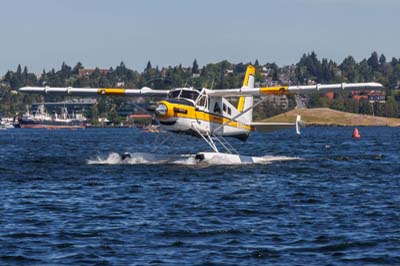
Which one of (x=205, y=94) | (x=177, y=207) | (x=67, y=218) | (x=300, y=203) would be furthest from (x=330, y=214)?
(x=205, y=94)

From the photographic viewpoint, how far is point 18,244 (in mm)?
16359

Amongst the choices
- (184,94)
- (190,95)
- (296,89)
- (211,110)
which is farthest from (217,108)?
(296,89)

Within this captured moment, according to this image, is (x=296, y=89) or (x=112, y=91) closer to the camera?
(x=296, y=89)

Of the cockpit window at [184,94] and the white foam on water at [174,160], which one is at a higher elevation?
the cockpit window at [184,94]

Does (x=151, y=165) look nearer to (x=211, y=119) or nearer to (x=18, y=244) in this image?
(x=211, y=119)

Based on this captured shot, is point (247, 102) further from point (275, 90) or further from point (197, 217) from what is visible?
point (197, 217)

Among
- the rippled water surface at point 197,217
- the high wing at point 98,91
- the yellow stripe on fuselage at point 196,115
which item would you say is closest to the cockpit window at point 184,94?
the yellow stripe on fuselage at point 196,115

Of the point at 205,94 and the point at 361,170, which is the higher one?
the point at 205,94

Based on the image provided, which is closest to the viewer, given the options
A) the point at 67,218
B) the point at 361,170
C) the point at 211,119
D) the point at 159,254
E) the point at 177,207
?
the point at 159,254

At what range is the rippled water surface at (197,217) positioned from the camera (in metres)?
15.7

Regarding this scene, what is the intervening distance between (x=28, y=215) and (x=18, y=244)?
3.38 metres

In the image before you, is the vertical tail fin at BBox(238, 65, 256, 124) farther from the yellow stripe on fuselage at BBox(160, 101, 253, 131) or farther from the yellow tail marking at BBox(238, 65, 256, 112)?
the yellow stripe on fuselage at BBox(160, 101, 253, 131)

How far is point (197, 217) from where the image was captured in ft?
64.2

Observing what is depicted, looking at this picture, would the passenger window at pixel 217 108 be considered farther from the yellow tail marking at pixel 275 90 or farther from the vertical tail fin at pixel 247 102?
the vertical tail fin at pixel 247 102
